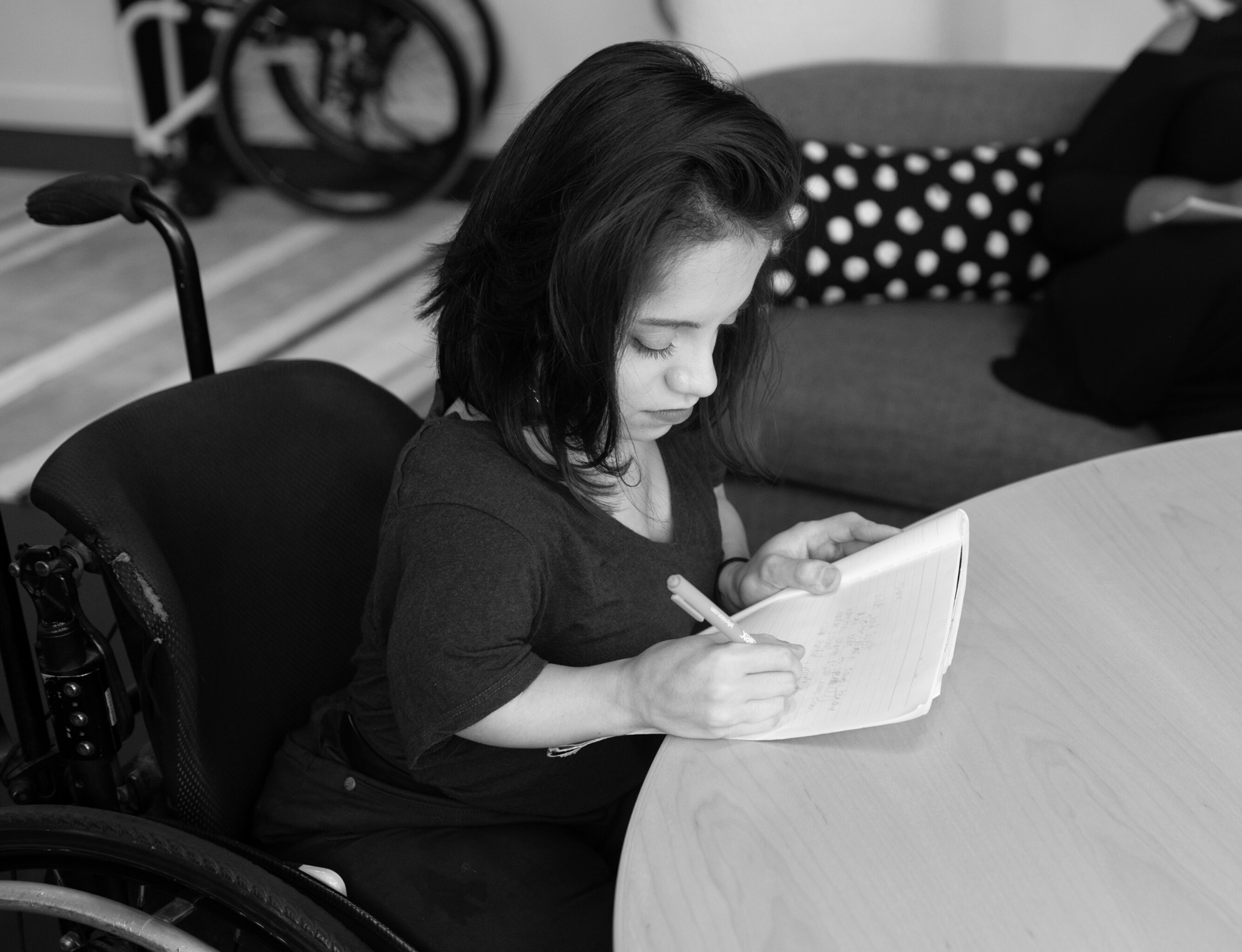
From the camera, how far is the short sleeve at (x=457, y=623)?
73 centimetres

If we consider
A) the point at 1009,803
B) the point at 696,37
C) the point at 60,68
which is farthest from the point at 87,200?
the point at 60,68

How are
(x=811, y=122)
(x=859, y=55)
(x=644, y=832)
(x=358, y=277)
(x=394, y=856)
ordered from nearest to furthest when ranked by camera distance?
1. (x=644, y=832)
2. (x=394, y=856)
3. (x=811, y=122)
4. (x=859, y=55)
5. (x=358, y=277)

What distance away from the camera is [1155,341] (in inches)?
63.9

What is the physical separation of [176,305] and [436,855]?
244 cm

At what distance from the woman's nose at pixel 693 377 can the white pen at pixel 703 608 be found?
0.42ft

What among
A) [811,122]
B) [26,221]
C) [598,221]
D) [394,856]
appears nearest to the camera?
[598,221]

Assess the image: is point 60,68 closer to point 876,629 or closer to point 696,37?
point 696,37

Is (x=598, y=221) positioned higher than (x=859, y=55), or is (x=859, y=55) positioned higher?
(x=598, y=221)

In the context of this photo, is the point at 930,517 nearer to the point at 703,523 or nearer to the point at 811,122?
the point at 703,523

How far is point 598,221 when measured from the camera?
0.72m

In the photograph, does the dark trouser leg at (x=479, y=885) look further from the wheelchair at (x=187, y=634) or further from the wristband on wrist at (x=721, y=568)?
the wristband on wrist at (x=721, y=568)

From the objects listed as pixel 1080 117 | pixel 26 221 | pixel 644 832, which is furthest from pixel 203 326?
pixel 26 221

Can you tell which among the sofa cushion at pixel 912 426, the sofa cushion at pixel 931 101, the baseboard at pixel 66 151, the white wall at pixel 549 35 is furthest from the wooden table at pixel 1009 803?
the baseboard at pixel 66 151

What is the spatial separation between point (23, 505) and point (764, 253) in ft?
→ 5.62
